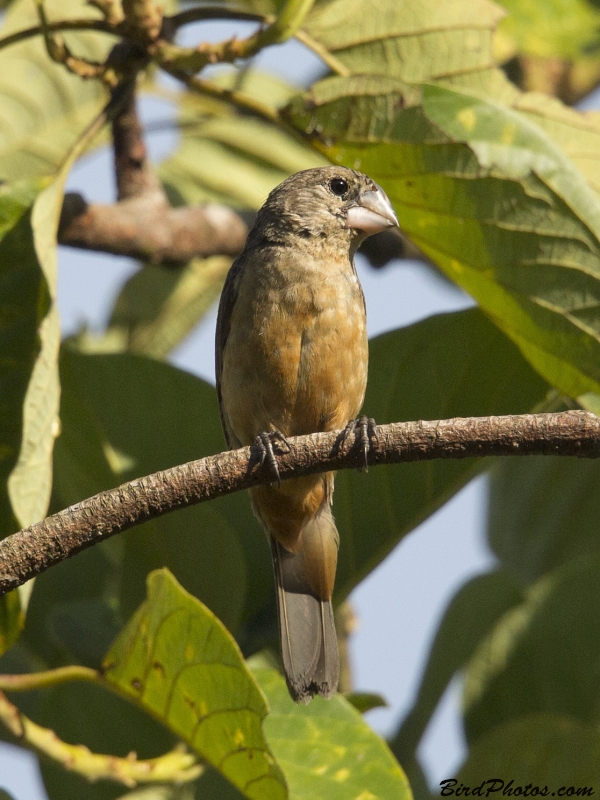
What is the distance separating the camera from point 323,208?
155 inches

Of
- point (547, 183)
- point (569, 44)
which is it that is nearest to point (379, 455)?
point (547, 183)

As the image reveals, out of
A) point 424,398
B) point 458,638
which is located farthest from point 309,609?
point 424,398

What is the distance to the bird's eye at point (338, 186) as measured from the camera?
3928 millimetres

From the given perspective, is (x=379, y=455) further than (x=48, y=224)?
No

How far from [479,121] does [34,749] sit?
189 centimetres

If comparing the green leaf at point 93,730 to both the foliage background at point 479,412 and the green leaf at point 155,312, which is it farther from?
the green leaf at point 155,312

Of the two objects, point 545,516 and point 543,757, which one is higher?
point 545,516

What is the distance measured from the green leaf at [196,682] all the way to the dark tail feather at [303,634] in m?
0.41

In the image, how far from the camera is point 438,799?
2.97 metres

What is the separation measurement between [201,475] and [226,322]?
5.55 feet

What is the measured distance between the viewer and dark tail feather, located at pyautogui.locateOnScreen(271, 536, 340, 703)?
2988 millimetres

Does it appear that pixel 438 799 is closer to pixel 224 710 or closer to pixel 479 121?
pixel 224 710

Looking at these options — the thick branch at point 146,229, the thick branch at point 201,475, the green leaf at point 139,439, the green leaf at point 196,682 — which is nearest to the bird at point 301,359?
the thick branch at point 146,229

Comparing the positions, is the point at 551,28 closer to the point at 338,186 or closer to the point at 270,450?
the point at 338,186
